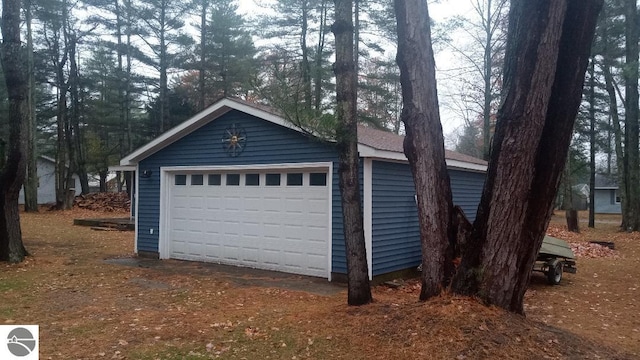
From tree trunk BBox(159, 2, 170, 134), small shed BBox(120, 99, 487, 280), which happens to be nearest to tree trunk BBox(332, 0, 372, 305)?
small shed BBox(120, 99, 487, 280)

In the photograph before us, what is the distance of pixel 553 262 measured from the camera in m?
8.67

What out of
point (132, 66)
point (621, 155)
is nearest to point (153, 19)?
point (132, 66)

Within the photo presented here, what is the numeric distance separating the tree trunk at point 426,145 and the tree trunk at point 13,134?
844cm

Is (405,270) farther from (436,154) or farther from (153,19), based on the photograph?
(153,19)

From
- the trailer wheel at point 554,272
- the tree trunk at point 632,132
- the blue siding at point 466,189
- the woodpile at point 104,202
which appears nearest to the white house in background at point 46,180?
the woodpile at point 104,202

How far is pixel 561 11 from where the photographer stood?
4414mm

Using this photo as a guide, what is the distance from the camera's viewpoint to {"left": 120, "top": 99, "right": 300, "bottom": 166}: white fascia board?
9.15m

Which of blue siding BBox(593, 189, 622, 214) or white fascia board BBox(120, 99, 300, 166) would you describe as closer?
white fascia board BBox(120, 99, 300, 166)

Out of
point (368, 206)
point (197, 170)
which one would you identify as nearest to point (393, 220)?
point (368, 206)

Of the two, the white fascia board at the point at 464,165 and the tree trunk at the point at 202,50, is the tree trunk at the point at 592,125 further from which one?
the tree trunk at the point at 202,50

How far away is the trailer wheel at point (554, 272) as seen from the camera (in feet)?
28.4

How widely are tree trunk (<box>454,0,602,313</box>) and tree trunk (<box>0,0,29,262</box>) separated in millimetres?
9392

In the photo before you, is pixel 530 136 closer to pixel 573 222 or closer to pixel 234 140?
pixel 234 140

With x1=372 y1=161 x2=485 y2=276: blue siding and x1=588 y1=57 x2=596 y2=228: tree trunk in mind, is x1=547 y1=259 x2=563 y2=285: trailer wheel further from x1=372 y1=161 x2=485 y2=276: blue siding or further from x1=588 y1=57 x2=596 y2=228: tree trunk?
x1=588 y1=57 x2=596 y2=228: tree trunk
